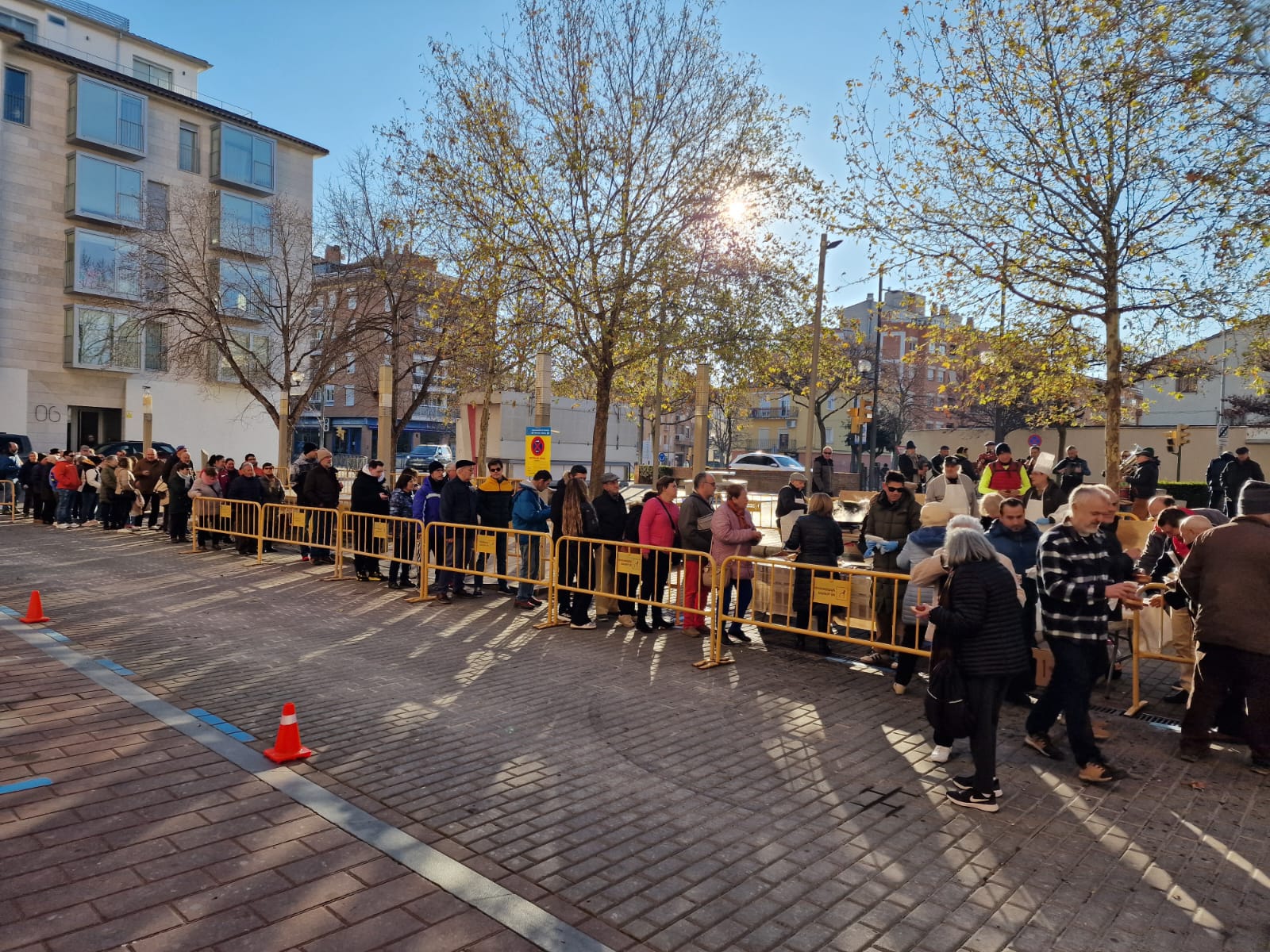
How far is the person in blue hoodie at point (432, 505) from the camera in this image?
11352 millimetres

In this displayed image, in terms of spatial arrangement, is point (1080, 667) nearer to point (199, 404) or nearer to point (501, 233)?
point (501, 233)

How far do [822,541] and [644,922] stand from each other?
17.0 feet

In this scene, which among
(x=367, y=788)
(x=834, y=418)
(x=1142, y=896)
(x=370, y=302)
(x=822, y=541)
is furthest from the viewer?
(x=834, y=418)

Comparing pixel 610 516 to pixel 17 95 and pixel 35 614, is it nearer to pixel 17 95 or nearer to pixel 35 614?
pixel 35 614

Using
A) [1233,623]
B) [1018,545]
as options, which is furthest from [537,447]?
[1233,623]

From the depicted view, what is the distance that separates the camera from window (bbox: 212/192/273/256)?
28.7m

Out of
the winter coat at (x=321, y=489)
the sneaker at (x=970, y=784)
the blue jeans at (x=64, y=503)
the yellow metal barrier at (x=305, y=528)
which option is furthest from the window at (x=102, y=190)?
the sneaker at (x=970, y=784)

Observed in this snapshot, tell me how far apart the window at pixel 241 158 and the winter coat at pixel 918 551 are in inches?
1623

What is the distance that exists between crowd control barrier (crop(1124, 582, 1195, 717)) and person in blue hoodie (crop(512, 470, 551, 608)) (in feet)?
20.9

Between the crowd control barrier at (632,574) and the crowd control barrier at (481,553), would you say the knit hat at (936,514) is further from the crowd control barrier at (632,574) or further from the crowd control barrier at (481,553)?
the crowd control barrier at (481,553)

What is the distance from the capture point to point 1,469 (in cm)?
2342

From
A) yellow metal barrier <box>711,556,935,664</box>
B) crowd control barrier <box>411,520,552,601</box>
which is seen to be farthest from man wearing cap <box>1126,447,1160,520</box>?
crowd control barrier <box>411,520,552,601</box>

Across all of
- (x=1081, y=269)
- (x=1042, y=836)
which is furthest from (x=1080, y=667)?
(x=1081, y=269)

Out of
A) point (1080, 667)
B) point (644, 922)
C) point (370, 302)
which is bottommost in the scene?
point (644, 922)
